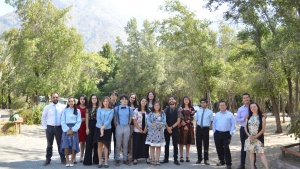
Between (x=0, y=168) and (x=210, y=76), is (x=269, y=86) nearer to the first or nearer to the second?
(x=210, y=76)

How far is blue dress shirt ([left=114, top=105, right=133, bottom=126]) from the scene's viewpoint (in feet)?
27.5

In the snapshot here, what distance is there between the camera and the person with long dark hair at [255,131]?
7312mm

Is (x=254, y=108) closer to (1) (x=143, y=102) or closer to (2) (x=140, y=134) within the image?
(1) (x=143, y=102)

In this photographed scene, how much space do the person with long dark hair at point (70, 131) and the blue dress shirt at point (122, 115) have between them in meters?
1.00

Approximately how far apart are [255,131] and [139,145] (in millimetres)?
3145

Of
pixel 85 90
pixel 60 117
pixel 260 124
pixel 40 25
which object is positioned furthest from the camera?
pixel 85 90

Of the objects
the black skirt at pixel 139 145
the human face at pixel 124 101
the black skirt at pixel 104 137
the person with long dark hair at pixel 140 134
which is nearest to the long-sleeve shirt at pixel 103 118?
the black skirt at pixel 104 137

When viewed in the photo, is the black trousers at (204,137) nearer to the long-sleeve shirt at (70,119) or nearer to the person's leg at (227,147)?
the person's leg at (227,147)

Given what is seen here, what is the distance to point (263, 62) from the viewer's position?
15.5 meters

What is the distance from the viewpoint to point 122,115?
838 centimetres

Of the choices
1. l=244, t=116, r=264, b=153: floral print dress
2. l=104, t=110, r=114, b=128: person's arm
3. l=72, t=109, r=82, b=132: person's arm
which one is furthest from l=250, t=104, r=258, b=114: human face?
l=72, t=109, r=82, b=132: person's arm

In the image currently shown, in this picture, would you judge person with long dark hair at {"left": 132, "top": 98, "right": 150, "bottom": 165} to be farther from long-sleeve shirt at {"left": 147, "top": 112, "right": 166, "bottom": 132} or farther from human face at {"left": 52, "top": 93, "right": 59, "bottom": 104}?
human face at {"left": 52, "top": 93, "right": 59, "bottom": 104}

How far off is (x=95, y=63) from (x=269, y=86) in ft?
68.7

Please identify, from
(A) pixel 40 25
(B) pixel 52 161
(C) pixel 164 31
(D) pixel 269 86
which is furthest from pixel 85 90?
(B) pixel 52 161
